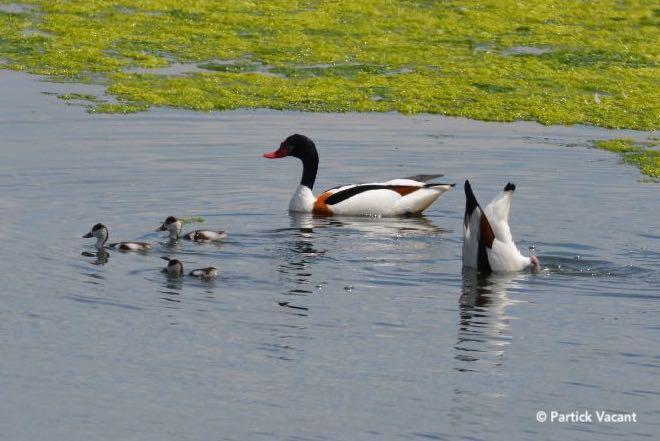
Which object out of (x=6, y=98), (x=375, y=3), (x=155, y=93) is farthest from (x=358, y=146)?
(x=375, y=3)

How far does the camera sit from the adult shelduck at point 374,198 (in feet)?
61.5

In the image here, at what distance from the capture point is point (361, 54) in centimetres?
2777

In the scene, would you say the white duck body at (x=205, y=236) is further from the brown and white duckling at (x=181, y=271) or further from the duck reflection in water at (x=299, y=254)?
the brown and white duckling at (x=181, y=271)

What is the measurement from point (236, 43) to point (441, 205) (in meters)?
10.0

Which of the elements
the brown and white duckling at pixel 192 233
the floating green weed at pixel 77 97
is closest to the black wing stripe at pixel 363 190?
the brown and white duckling at pixel 192 233

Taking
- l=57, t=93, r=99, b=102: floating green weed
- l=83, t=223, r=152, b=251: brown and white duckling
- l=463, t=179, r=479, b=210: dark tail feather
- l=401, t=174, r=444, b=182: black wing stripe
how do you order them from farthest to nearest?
l=57, t=93, r=99, b=102: floating green weed, l=401, t=174, r=444, b=182: black wing stripe, l=83, t=223, r=152, b=251: brown and white duckling, l=463, t=179, r=479, b=210: dark tail feather

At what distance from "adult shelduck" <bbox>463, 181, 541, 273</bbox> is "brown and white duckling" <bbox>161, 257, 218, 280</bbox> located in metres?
2.81

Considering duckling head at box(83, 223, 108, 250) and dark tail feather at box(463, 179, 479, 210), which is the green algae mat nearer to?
dark tail feather at box(463, 179, 479, 210)

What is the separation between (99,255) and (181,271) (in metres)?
1.21

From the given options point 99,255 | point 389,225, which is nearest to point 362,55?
point 389,225

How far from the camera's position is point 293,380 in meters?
11.2

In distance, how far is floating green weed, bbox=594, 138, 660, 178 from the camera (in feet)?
67.8

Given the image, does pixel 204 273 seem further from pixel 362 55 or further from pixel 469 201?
pixel 362 55

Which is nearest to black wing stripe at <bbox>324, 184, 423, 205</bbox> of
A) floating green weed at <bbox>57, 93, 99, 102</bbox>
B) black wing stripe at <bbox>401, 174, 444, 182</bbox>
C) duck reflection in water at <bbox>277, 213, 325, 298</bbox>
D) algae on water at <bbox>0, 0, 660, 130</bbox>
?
black wing stripe at <bbox>401, 174, 444, 182</bbox>
